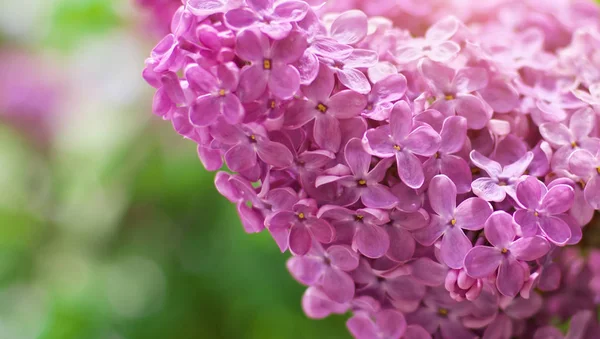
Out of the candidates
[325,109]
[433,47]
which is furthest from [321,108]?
[433,47]

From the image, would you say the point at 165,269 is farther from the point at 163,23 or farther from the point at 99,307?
the point at 163,23

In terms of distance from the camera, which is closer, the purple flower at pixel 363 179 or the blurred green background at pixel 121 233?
the purple flower at pixel 363 179

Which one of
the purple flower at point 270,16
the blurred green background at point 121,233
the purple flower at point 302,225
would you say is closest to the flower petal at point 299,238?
the purple flower at point 302,225

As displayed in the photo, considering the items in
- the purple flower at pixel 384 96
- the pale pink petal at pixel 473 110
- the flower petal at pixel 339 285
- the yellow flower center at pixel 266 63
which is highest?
the yellow flower center at pixel 266 63

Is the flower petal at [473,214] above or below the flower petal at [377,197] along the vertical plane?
below

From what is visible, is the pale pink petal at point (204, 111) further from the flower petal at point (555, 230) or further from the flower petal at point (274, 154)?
the flower petal at point (555, 230)

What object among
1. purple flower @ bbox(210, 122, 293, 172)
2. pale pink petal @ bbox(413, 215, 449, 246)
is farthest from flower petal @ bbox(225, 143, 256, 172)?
pale pink petal @ bbox(413, 215, 449, 246)

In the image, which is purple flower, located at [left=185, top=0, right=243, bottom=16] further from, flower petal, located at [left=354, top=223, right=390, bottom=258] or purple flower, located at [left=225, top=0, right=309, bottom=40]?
flower petal, located at [left=354, top=223, right=390, bottom=258]
